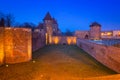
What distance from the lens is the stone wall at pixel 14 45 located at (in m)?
14.7

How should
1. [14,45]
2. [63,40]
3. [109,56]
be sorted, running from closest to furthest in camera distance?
[109,56] < [14,45] < [63,40]

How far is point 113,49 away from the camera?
13859mm

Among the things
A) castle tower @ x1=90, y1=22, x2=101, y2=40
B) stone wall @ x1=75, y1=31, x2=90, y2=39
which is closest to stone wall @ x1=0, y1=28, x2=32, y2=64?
castle tower @ x1=90, y1=22, x2=101, y2=40

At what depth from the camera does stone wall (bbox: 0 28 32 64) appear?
14.7 metres

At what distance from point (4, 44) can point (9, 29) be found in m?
1.21

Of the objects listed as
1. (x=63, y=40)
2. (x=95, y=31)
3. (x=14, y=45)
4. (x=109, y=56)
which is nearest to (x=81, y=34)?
(x=63, y=40)

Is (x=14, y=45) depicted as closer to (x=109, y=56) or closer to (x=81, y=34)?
(x=109, y=56)

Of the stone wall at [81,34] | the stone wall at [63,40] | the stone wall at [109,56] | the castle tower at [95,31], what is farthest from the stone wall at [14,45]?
the stone wall at [81,34]

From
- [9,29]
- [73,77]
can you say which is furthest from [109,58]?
[9,29]

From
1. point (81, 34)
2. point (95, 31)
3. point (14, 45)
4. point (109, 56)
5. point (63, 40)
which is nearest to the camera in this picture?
point (109, 56)

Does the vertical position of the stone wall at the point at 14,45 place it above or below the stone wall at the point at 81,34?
below

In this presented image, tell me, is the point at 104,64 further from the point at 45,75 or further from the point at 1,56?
the point at 1,56

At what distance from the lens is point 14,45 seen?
606 inches

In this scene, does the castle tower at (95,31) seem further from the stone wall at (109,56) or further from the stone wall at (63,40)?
the stone wall at (109,56)
